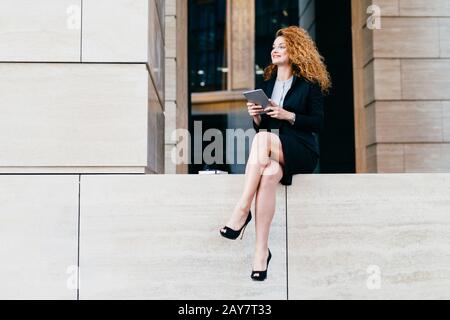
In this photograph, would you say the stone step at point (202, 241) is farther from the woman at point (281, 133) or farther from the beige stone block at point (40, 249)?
the woman at point (281, 133)

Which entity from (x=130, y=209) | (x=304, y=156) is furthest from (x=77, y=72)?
(x=304, y=156)

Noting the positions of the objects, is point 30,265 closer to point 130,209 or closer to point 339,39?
point 130,209

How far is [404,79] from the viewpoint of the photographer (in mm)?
7824

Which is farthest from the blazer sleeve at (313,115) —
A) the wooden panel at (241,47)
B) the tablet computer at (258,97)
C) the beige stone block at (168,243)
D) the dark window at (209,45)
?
the wooden panel at (241,47)

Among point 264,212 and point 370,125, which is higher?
point 370,125

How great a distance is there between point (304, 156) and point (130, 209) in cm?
145

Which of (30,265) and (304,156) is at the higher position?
(304,156)

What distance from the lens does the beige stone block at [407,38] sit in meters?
7.78

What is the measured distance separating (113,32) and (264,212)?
6.46 ft

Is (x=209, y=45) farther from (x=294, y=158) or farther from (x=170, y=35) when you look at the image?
(x=294, y=158)

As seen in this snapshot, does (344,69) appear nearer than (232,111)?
Yes

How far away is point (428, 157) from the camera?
25.1 feet

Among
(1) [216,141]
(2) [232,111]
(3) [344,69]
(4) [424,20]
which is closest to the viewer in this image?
(4) [424,20]

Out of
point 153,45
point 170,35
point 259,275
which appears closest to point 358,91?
point 170,35
